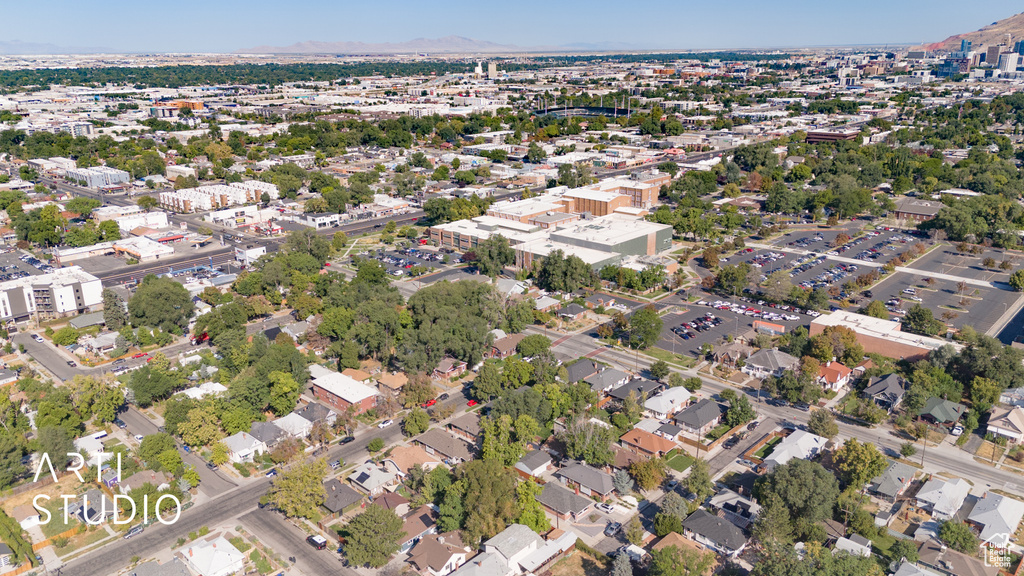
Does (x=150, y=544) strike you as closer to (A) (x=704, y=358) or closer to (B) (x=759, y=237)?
(A) (x=704, y=358)

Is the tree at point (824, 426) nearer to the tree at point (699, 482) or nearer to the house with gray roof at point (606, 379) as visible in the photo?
the tree at point (699, 482)

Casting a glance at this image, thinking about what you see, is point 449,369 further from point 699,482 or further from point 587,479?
point 699,482

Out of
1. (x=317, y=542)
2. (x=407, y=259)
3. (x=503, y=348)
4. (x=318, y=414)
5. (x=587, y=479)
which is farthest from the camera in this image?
(x=407, y=259)

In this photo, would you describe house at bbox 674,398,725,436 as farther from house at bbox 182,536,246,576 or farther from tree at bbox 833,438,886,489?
house at bbox 182,536,246,576

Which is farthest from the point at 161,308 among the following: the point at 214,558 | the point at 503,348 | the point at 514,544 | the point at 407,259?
the point at 514,544

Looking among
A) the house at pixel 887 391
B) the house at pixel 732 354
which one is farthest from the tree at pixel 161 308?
the house at pixel 887 391

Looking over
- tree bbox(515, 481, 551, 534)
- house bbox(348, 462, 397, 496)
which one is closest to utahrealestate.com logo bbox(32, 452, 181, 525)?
house bbox(348, 462, 397, 496)

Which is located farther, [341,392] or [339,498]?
[341,392]

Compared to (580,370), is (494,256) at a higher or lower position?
higher
